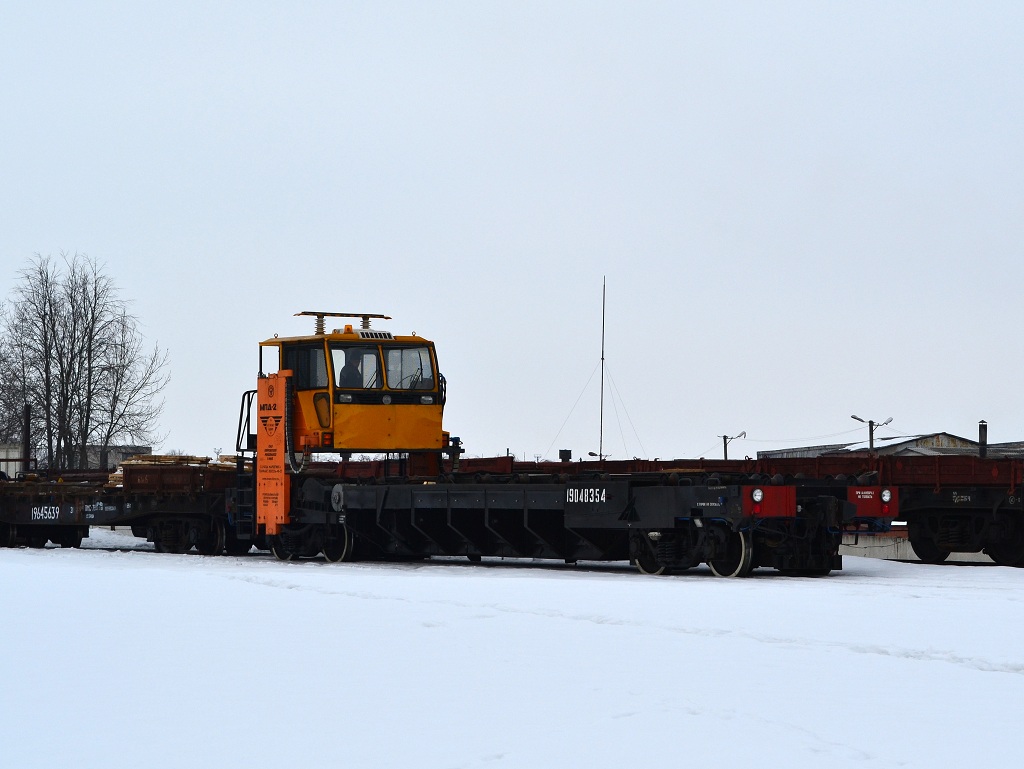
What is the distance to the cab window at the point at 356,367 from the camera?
19484 millimetres

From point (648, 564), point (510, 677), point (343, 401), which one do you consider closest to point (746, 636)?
point (510, 677)

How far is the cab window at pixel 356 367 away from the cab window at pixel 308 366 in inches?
7.9

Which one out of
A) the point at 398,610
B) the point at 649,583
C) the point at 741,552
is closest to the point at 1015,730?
the point at 398,610

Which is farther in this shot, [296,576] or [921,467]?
[921,467]

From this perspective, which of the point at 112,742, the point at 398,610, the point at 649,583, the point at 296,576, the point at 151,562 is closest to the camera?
the point at 112,742

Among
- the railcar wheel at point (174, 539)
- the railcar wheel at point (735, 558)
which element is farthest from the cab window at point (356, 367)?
the railcar wheel at point (735, 558)

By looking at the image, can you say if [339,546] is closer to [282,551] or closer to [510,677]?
[282,551]

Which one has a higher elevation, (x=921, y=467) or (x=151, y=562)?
(x=921, y=467)

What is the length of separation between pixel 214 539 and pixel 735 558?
984 cm

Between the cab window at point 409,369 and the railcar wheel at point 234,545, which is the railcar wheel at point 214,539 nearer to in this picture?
the railcar wheel at point 234,545

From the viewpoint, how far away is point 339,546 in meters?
19.6

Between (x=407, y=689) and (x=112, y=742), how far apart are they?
1.75 meters

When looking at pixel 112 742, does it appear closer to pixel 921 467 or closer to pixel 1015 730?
pixel 1015 730

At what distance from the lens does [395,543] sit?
19.5 metres
